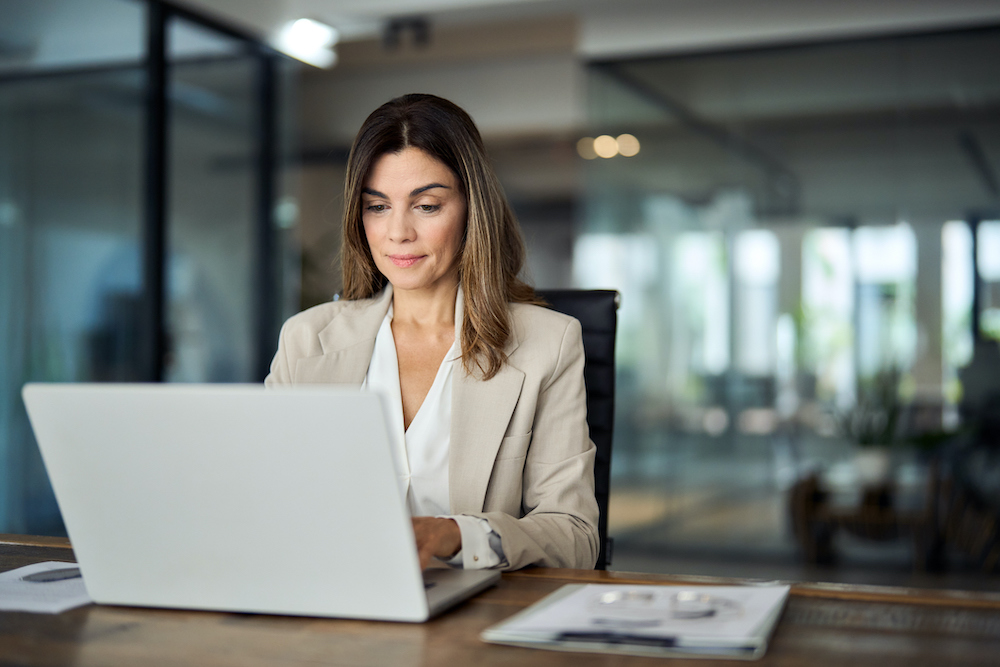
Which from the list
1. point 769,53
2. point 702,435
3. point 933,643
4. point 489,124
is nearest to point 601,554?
point 933,643

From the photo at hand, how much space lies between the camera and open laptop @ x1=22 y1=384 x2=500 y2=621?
842mm

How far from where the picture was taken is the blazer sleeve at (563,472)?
1397 mm

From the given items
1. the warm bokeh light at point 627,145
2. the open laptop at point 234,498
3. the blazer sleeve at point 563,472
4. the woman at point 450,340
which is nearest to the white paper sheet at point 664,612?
the open laptop at point 234,498

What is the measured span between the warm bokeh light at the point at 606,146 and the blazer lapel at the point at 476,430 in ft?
12.8

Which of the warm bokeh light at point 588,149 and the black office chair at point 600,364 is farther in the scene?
the warm bokeh light at point 588,149

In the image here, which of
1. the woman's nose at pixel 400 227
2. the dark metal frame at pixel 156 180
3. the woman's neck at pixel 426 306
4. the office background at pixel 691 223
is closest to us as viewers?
the woman's nose at pixel 400 227

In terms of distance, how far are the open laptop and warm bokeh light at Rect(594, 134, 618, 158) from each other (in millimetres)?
4542

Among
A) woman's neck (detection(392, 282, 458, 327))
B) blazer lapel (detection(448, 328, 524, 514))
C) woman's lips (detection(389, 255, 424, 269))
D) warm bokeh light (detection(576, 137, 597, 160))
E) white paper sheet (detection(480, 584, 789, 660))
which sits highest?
warm bokeh light (detection(576, 137, 597, 160))

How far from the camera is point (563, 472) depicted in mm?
1541

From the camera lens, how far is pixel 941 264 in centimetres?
462

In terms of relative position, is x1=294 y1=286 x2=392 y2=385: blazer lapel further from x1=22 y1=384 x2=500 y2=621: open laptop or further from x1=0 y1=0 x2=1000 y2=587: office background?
x1=0 y1=0 x2=1000 y2=587: office background

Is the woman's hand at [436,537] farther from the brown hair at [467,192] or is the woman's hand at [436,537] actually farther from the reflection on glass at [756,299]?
the reflection on glass at [756,299]

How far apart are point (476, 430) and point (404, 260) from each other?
1.13 ft

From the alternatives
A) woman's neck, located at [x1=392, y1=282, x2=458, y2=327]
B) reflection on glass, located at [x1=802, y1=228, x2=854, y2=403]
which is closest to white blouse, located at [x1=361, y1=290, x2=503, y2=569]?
woman's neck, located at [x1=392, y1=282, x2=458, y2=327]
